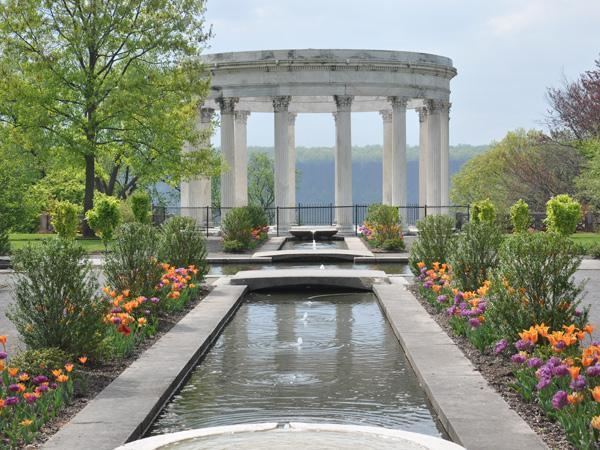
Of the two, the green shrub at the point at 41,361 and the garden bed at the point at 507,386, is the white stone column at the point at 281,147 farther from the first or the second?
the green shrub at the point at 41,361

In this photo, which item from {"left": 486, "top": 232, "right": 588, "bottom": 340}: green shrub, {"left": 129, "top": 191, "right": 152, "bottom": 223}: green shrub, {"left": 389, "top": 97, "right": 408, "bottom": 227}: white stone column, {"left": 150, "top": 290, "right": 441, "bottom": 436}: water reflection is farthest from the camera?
{"left": 389, "top": 97, "right": 408, "bottom": 227}: white stone column

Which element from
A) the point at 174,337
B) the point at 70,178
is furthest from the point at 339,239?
the point at 174,337

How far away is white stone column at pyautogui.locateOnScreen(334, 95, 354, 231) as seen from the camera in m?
61.9

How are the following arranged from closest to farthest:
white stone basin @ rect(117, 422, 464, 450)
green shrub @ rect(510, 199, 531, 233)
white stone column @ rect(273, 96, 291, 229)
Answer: white stone basin @ rect(117, 422, 464, 450) → green shrub @ rect(510, 199, 531, 233) → white stone column @ rect(273, 96, 291, 229)

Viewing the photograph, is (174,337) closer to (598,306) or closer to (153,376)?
(153,376)

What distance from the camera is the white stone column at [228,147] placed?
62969mm

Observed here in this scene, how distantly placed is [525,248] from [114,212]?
34622mm

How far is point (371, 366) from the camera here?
17.3 metres

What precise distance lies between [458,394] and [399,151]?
50.1 meters

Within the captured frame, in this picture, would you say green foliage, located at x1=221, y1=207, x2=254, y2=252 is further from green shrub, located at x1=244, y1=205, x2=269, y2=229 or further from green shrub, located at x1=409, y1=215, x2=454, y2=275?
green shrub, located at x1=409, y1=215, x2=454, y2=275

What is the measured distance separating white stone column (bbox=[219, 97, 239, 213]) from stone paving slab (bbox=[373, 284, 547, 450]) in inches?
1669

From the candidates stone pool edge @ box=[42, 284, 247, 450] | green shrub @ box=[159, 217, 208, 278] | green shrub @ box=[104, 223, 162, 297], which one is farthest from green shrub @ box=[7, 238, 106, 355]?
green shrub @ box=[159, 217, 208, 278]

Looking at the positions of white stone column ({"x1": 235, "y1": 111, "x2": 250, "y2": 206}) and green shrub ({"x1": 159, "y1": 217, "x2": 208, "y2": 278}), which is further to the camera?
white stone column ({"x1": 235, "y1": 111, "x2": 250, "y2": 206})

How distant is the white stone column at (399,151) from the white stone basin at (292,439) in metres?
52.7
